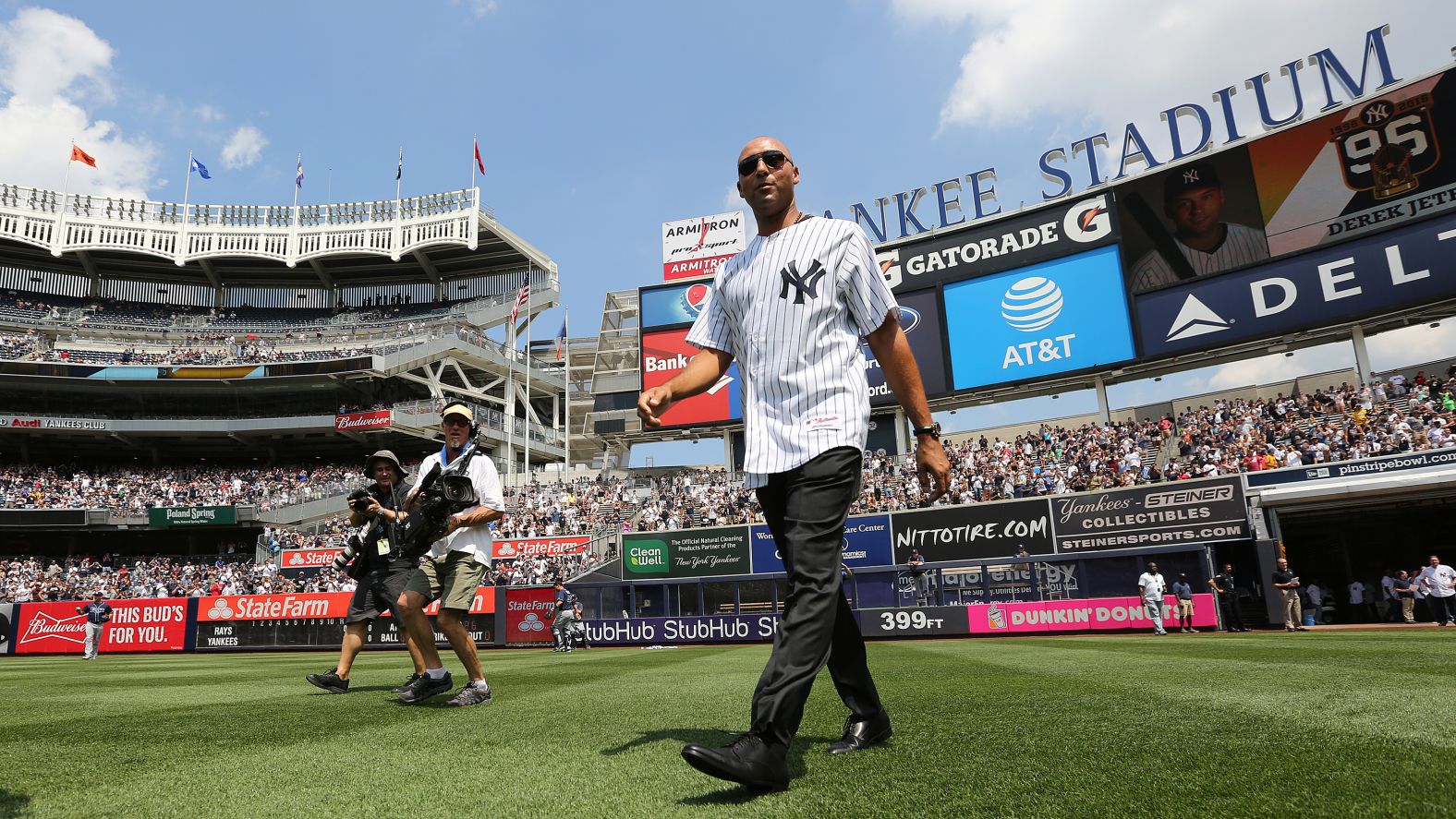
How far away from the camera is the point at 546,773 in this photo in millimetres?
2777

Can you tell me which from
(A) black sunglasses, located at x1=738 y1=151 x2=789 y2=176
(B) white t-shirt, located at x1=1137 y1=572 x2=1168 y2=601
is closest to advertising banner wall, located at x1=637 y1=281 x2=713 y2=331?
(B) white t-shirt, located at x1=1137 y1=572 x2=1168 y2=601

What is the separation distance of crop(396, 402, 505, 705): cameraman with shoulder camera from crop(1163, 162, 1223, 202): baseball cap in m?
27.5

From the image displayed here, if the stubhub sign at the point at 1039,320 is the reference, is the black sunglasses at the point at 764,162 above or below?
below

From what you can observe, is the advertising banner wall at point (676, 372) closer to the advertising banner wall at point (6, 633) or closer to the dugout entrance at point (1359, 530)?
Result: the dugout entrance at point (1359, 530)

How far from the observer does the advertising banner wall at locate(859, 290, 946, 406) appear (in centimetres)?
2881

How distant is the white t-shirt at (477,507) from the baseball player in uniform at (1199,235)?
2591 cm

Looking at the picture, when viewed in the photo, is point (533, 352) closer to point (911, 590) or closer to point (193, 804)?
point (911, 590)

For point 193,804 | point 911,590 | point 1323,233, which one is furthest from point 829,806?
point 1323,233

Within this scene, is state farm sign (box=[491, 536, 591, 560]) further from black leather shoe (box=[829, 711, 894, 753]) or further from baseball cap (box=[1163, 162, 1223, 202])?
black leather shoe (box=[829, 711, 894, 753])

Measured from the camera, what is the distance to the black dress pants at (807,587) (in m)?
2.51

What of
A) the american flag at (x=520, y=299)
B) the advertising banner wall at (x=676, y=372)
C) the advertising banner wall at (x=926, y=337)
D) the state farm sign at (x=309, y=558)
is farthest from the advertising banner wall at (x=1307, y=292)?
the state farm sign at (x=309, y=558)

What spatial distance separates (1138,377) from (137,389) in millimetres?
46603

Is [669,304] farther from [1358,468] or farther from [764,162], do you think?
[764,162]

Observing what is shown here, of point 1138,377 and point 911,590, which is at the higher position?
point 1138,377
